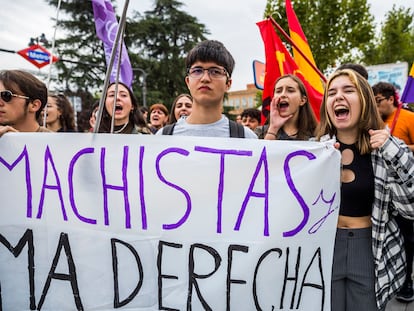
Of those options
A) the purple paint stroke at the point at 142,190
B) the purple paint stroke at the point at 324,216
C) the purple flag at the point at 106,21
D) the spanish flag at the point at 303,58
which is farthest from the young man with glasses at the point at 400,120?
the purple flag at the point at 106,21

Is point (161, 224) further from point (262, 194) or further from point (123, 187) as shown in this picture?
point (262, 194)

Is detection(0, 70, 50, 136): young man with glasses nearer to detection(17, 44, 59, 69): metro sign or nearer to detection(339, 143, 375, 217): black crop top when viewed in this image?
detection(339, 143, 375, 217): black crop top

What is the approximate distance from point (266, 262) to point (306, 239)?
20 cm

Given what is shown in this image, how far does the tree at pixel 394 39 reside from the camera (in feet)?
54.0

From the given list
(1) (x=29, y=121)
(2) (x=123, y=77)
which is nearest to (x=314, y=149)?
(1) (x=29, y=121)

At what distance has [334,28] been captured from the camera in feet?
45.9

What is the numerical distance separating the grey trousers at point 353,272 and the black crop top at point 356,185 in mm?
98

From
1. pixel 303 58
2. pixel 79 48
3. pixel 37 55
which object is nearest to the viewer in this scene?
pixel 303 58

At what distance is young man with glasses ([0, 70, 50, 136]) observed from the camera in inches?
65.2

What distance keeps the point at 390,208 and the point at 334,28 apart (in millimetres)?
13827

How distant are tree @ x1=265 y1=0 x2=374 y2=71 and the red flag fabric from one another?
1080 cm

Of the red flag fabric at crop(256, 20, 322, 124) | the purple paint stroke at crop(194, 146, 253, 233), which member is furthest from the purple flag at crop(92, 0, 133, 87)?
the purple paint stroke at crop(194, 146, 253, 233)

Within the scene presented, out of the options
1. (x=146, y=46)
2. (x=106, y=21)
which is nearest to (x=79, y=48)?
(x=146, y=46)

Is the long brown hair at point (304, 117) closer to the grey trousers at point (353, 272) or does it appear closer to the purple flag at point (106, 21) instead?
the grey trousers at point (353, 272)
